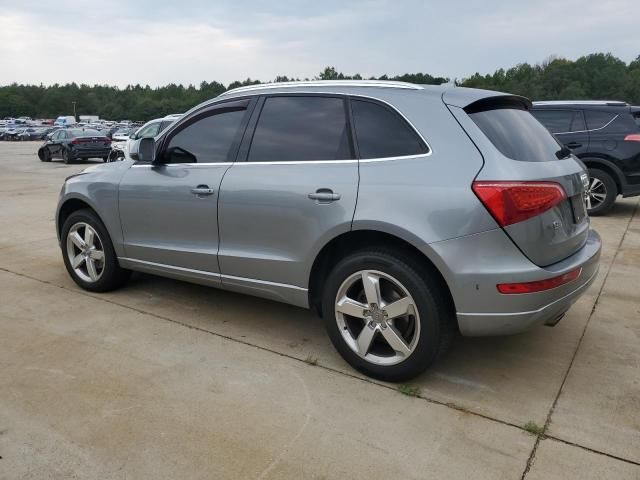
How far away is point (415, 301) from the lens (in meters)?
2.90

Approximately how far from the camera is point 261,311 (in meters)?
4.30

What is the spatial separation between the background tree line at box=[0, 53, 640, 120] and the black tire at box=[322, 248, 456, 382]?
40.3 meters

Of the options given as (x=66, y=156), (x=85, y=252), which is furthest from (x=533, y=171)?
(x=66, y=156)

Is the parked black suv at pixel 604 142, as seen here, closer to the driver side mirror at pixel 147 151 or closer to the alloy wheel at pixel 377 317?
the alloy wheel at pixel 377 317

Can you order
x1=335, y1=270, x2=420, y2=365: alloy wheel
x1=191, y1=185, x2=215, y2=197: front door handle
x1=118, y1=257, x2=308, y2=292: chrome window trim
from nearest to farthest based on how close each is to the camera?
x1=335, y1=270, x2=420, y2=365: alloy wheel → x1=118, y1=257, x2=308, y2=292: chrome window trim → x1=191, y1=185, x2=215, y2=197: front door handle

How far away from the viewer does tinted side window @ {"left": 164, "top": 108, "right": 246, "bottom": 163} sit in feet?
12.3

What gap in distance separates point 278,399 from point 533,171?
186 cm

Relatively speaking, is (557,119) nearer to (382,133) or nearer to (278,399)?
(382,133)

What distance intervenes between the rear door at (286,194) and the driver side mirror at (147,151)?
2.64 feet

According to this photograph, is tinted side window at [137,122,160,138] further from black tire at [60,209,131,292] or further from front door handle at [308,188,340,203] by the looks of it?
front door handle at [308,188,340,203]

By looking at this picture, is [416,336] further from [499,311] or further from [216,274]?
[216,274]

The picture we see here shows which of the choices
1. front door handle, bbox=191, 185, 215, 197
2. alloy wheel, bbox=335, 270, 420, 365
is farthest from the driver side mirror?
alloy wheel, bbox=335, 270, 420, 365

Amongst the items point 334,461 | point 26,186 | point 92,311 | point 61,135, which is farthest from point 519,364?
point 61,135

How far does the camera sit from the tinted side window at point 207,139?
3.76 metres
